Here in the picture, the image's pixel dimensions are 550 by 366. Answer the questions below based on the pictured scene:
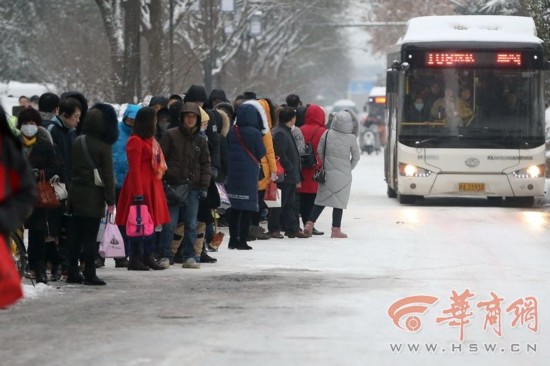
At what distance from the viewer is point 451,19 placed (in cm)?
2669

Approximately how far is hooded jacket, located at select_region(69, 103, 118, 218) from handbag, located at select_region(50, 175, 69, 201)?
112 mm

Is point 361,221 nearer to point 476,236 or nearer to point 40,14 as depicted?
point 476,236

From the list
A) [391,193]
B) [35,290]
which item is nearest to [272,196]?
[35,290]

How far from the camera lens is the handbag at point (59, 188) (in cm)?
1291

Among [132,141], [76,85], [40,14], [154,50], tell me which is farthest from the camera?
[40,14]

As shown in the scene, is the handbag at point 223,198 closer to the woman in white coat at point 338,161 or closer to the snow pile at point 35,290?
the woman in white coat at point 338,161

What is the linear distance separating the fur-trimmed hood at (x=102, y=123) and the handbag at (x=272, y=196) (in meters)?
5.40

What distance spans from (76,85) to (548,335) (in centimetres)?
4248

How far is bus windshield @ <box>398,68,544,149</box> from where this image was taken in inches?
987

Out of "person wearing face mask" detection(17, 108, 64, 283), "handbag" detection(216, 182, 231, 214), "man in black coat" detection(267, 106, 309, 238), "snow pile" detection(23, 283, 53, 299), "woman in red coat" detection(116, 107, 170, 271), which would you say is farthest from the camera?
"man in black coat" detection(267, 106, 309, 238)

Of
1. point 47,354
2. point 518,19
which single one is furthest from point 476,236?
point 47,354

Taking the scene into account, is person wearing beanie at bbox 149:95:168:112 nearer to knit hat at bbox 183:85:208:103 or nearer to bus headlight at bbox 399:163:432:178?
knit hat at bbox 183:85:208:103

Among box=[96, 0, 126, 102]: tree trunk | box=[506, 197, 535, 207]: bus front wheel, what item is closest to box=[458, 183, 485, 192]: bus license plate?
box=[506, 197, 535, 207]: bus front wheel
